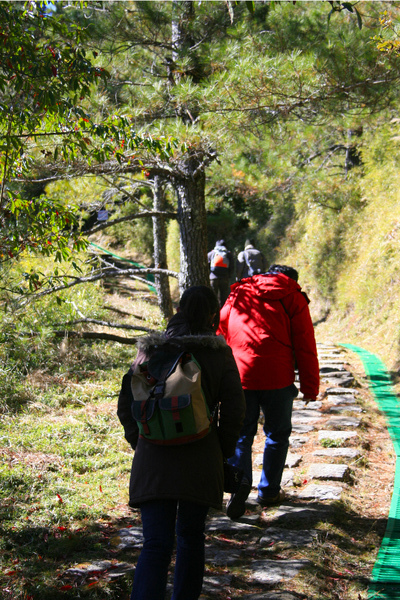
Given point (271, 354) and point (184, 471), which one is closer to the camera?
point (184, 471)

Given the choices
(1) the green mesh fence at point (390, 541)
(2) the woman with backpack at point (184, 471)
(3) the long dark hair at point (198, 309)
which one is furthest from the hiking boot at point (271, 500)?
(3) the long dark hair at point (198, 309)

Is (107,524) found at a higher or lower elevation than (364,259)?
lower

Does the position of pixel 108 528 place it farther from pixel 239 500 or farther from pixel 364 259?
pixel 364 259

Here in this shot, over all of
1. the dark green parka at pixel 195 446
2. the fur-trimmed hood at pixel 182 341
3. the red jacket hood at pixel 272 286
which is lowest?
the dark green parka at pixel 195 446

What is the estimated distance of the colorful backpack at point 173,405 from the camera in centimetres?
234

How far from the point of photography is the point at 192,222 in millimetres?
6539

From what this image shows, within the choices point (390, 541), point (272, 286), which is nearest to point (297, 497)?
point (390, 541)

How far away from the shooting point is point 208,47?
19.9 ft

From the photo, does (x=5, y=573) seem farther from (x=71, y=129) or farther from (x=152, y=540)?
(x=71, y=129)

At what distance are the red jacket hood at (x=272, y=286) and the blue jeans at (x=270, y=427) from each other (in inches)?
24.5

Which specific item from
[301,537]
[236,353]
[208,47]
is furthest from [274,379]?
[208,47]

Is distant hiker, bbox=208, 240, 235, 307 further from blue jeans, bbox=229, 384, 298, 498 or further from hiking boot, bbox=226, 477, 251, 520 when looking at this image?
hiking boot, bbox=226, 477, 251, 520

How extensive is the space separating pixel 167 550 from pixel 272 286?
6.33 ft

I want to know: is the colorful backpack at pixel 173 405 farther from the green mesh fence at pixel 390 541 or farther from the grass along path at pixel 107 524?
the green mesh fence at pixel 390 541
